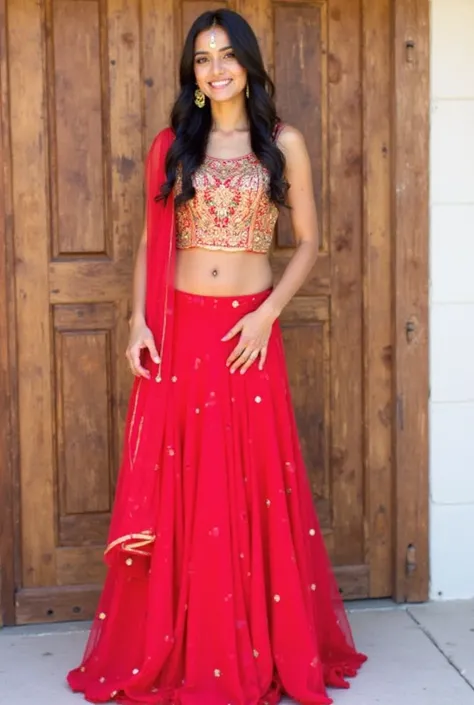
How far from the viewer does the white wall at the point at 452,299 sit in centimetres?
384

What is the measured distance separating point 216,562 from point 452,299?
1.33 m

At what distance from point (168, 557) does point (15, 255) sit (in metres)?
1.16

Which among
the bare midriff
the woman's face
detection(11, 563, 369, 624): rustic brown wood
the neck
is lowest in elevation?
detection(11, 563, 369, 624): rustic brown wood

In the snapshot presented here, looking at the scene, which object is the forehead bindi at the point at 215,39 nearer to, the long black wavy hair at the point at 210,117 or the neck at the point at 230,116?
the long black wavy hair at the point at 210,117

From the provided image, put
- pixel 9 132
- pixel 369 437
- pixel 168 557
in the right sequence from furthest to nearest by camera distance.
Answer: pixel 369 437 → pixel 9 132 → pixel 168 557

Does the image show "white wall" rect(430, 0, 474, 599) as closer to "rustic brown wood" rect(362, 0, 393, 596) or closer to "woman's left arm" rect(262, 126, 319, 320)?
"rustic brown wood" rect(362, 0, 393, 596)

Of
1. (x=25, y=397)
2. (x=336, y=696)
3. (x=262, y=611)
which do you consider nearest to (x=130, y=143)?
(x=25, y=397)

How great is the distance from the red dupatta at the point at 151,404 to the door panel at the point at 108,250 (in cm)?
49

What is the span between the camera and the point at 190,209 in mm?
3264

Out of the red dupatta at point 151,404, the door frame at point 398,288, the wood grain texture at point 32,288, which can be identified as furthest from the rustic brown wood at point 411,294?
the wood grain texture at point 32,288

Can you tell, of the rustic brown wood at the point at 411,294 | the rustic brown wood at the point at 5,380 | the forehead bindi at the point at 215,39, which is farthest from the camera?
A: the rustic brown wood at the point at 411,294

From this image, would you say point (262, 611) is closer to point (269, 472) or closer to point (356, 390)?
point (269, 472)

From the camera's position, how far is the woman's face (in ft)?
10.4

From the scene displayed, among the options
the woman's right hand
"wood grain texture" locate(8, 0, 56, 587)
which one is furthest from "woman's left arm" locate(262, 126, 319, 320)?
"wood grain texture" locate(8, 0, 56, 587)
